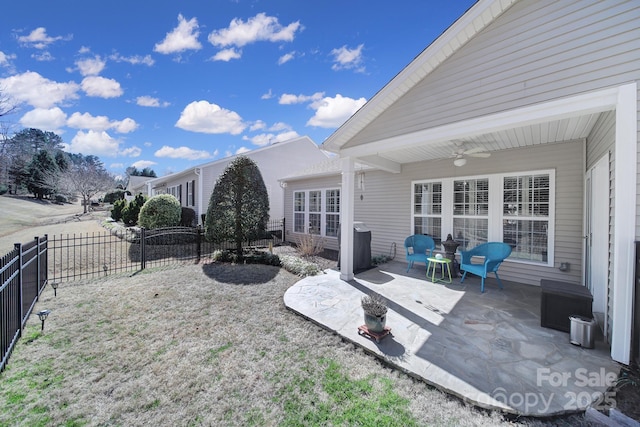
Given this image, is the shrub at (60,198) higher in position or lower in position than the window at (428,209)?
higher

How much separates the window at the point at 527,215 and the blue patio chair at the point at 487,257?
2.20ft

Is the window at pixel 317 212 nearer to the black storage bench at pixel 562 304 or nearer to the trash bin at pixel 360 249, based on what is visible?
the trash bin at pixel 360 249

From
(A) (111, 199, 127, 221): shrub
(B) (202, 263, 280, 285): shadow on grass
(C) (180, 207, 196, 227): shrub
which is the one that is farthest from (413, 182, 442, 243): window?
(A) (111, 199, 127, 221): shrub

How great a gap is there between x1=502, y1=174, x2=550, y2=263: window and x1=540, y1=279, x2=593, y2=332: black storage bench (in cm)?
220

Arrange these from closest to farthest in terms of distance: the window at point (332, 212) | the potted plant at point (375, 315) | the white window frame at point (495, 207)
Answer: the potted plant at point (375, 315)
the white window frame at point (495, 207)
the window at point (332, 212)

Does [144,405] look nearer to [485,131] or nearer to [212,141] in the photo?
[485,131]

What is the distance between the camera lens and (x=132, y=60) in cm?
943

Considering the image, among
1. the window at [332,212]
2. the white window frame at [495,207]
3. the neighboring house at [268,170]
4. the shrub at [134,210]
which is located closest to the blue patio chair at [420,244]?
the white window frame at [495,207]

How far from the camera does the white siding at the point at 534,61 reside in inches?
108

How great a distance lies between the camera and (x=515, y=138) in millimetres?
5004

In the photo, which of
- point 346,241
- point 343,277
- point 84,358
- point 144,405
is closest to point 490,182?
point 346,241

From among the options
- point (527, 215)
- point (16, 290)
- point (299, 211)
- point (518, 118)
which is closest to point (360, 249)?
point (527, 215)

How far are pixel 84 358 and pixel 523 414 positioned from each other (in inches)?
181

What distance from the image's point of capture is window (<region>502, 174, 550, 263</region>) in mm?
5422
